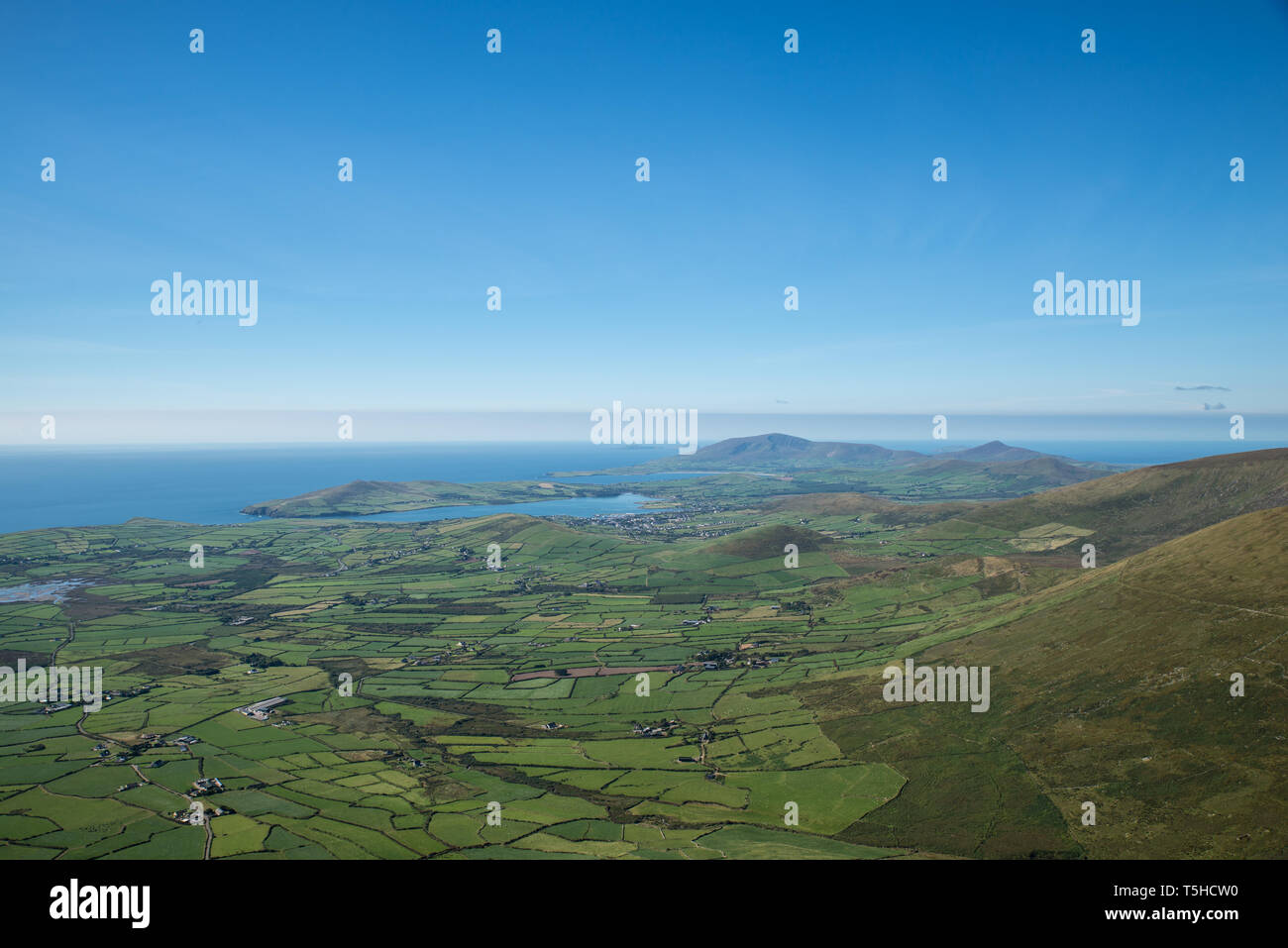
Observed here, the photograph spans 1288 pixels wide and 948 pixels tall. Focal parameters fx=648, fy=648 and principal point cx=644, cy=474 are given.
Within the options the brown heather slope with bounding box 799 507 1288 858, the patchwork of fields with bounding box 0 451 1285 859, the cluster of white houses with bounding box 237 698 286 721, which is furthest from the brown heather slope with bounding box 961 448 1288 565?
the cluster of white houses with bounding box 237 698 286 721

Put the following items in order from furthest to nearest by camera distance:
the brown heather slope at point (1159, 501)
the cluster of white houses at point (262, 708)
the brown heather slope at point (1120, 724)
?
the brown heather slope at point (1159, 501)
the cluster of white houses at point (262, 708)
the brown heather slope at point (1120, 724)

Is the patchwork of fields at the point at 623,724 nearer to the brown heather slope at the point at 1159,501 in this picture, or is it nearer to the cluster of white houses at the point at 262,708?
the cluster of white houses at the point at 262,708

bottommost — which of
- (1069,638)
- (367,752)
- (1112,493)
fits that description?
(367,752)

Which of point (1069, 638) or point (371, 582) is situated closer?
point (1069, 638)

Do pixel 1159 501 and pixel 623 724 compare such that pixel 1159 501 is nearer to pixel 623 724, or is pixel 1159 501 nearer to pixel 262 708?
pixel 623 724

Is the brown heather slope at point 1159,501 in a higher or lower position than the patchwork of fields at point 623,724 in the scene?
higher

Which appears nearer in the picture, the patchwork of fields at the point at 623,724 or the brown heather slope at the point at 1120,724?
the brown heather slope at the point at 1120,724

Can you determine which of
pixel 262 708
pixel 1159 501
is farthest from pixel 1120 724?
pixel 1159 501

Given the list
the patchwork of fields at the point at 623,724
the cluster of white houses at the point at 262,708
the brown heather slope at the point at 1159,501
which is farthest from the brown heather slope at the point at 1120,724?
the cluster of white houses at the point at 262,708
